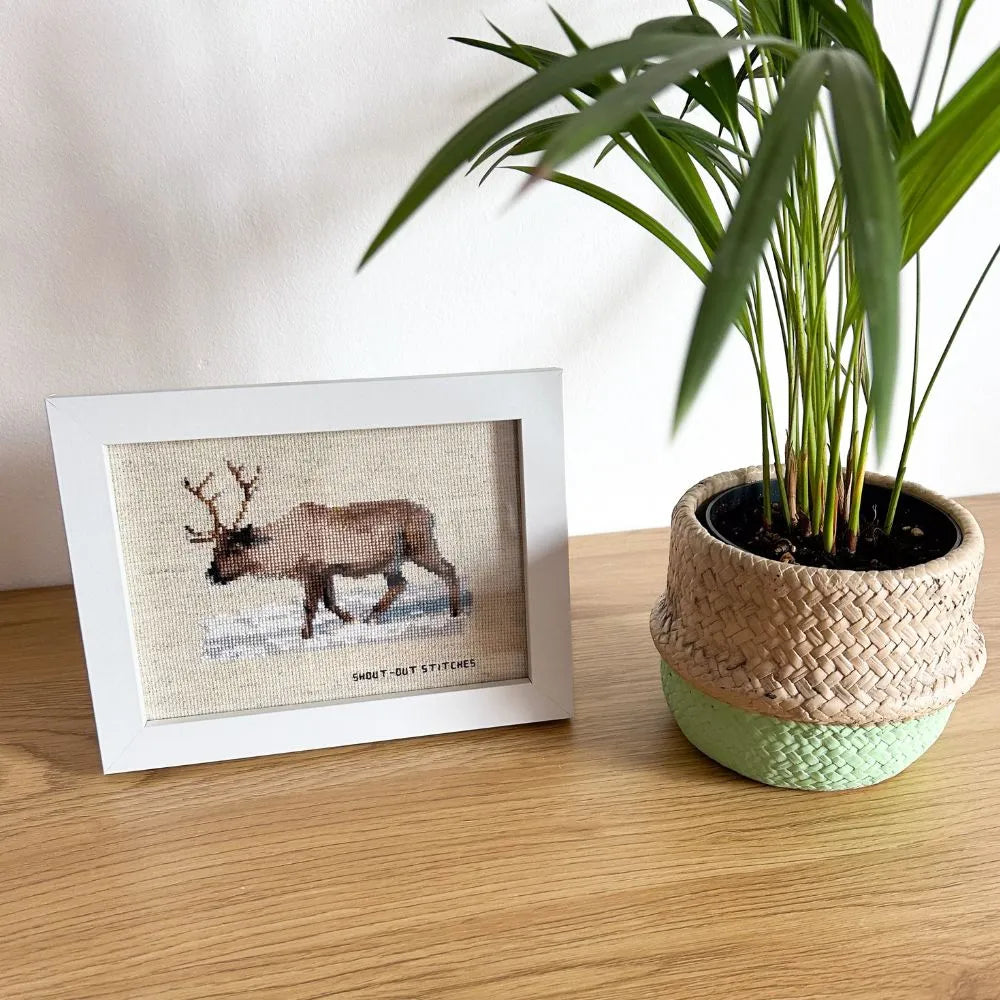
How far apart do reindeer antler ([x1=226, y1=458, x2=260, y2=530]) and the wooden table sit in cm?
18

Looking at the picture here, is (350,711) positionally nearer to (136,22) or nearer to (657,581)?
(657,581)

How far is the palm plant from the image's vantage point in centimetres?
33

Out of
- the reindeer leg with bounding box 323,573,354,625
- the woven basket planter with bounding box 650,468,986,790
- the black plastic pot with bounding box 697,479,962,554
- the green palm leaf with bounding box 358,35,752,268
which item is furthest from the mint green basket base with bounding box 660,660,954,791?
the green palm leaf with bounding box 358,35,752,268

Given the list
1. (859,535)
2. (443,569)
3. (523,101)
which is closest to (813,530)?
(859,535)

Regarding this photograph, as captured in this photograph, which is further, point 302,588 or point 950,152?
point 302,588

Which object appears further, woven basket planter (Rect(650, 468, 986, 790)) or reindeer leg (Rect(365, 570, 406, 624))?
reindeer leg (Rect(365, 570, 406, 624))

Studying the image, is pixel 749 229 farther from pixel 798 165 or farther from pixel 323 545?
pixel 323 545

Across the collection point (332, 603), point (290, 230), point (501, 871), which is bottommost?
point (501, 871)

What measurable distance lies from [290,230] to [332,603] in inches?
13.8

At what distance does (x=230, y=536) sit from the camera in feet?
2.16

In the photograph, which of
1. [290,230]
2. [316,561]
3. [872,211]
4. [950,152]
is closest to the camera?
[872,211]

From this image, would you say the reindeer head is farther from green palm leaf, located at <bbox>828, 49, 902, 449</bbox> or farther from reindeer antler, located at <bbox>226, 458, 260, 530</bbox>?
green palm leaf, located at <bbox>828, 49, 902, 449</bbox>

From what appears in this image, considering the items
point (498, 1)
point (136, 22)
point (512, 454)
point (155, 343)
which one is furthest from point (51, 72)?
point (512, 454)

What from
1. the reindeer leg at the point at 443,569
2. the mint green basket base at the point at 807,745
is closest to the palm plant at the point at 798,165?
the mint green basket base at the point at 807,745
